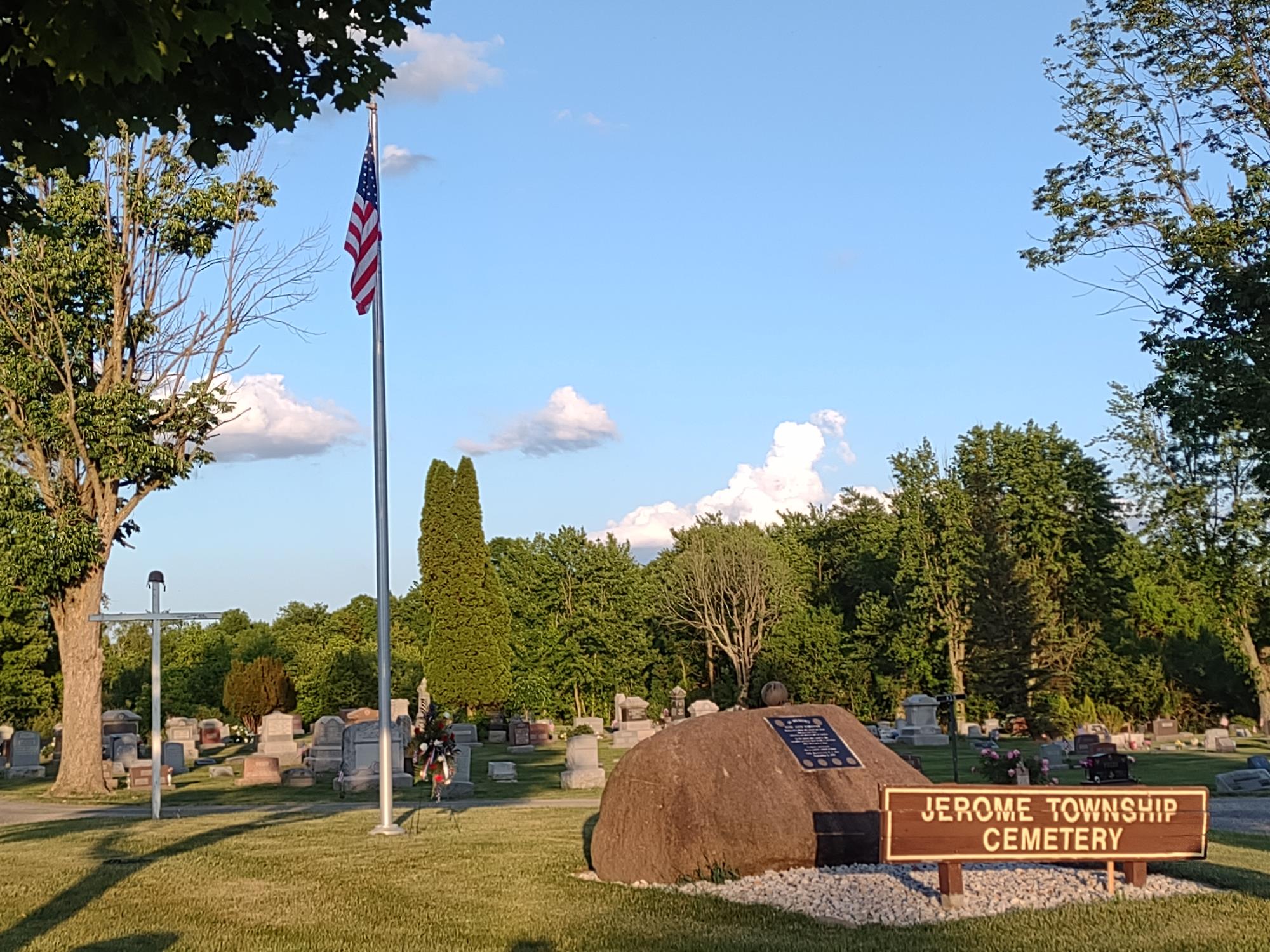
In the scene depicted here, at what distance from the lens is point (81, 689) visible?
25.4 metres

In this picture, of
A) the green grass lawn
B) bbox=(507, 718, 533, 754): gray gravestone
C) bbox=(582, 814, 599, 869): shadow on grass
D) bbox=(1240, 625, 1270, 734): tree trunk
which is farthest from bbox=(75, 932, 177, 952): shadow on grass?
bbox=(1240, 625, 1270, 734): tree trunk

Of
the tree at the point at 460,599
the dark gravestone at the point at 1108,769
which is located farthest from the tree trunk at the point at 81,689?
the tree at the point at 460,599

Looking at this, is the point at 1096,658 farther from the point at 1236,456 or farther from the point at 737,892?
the point at 737,892

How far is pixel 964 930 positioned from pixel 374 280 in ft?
34.3

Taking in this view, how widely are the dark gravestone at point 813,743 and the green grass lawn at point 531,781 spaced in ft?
37.0

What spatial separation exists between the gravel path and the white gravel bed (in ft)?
29.3

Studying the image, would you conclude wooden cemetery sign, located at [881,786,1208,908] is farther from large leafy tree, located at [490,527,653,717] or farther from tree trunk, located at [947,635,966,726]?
large leafy tree, located at [490,527,653,717]

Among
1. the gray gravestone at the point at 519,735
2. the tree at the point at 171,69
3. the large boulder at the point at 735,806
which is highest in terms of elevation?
the tree at the point at 171,69

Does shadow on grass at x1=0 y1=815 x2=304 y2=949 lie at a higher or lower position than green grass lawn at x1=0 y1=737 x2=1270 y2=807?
higher

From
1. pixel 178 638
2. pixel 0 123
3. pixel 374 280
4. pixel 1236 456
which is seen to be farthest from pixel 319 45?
pixel 178 638

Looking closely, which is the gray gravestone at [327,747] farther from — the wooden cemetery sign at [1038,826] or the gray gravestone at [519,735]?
the wooden cemetery sign at [1038,826]

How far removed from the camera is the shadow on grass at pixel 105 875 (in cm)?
862

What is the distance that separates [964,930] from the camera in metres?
8.24

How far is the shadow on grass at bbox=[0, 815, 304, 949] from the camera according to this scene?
28.3 ft
